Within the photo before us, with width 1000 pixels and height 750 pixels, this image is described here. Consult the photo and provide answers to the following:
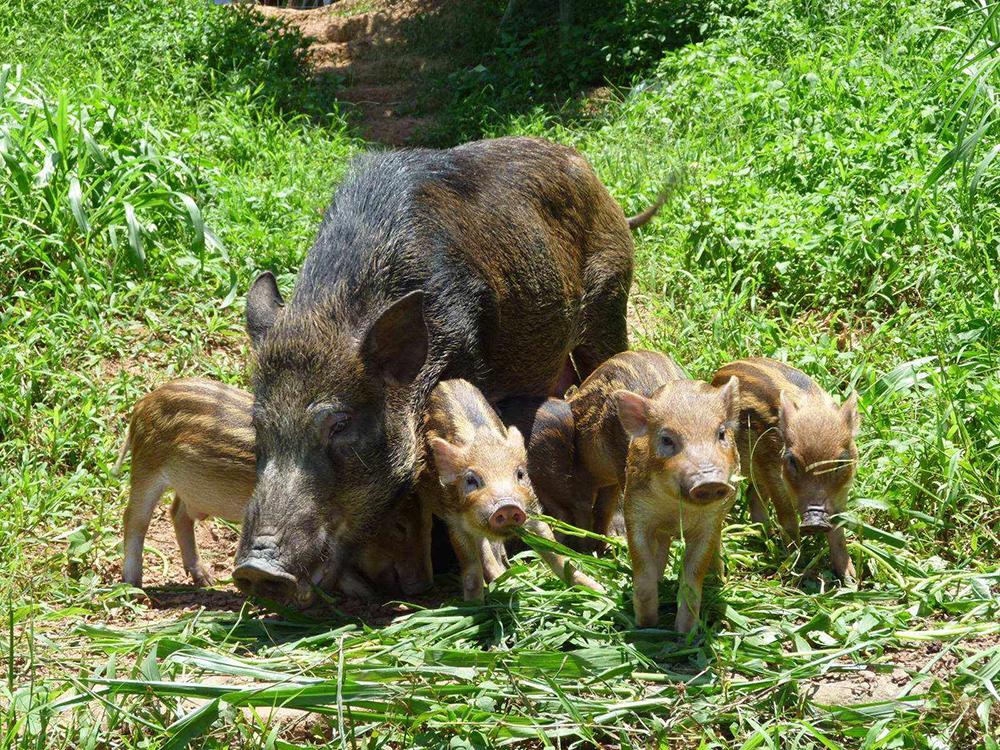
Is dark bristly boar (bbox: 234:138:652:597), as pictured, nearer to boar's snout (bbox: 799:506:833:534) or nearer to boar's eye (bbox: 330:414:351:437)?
boar's eye (bbox: 330:414:351:437)

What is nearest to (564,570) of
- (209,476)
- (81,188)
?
(209,476)

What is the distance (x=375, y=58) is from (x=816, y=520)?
9.20 m

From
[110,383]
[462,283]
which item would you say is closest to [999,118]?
[462,283]

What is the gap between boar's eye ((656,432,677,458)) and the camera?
3676mm

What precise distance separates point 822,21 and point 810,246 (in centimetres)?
313

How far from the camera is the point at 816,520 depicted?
163 inches

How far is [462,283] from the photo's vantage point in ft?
16.1

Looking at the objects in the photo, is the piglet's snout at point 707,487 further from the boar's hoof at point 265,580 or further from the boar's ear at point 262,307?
the boar's ear at point 262,307

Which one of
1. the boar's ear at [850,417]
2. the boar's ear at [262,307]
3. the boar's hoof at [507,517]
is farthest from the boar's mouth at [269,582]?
the boar's ear at [850,417]

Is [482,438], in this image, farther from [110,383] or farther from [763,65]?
[763,65]

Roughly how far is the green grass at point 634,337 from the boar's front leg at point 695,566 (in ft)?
0.27

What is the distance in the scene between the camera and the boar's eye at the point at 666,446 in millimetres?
3676

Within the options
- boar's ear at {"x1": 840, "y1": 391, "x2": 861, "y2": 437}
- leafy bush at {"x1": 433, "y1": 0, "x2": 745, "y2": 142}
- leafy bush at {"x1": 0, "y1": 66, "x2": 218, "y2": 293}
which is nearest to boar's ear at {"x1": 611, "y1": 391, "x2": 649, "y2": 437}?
boar's ear at {"x1": 840, "y1": 391, "x2": 861, "y2": 437}

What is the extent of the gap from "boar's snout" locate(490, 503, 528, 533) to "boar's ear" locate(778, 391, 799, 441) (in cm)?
103
